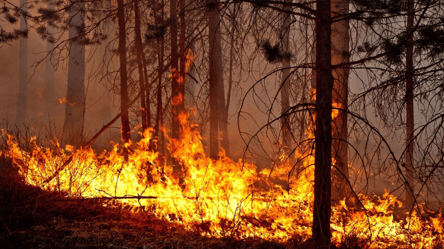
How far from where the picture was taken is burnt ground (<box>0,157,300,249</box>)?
12.4 ft

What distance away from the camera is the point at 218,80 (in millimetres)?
8828

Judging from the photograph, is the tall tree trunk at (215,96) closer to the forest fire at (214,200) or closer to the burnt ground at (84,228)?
the forest fire at (214,200)

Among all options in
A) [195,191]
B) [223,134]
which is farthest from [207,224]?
[223,134]

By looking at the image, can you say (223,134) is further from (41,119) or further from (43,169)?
(41,119)

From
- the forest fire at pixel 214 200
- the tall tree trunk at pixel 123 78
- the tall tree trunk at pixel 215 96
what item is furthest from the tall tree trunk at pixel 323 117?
the tall tree trunk at pixel 215 96

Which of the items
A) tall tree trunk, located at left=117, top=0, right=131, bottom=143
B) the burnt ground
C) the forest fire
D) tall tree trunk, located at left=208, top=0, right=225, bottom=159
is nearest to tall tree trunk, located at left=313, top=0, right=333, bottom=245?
the burnt ground

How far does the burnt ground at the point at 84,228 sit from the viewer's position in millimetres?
3783

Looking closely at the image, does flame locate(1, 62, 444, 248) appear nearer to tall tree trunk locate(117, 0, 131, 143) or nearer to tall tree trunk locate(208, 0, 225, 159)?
tall tree trunk locate(117, 0, 131, 143)


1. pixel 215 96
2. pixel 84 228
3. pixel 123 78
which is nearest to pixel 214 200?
pixel 84 228

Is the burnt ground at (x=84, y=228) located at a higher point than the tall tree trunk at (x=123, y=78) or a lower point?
lower

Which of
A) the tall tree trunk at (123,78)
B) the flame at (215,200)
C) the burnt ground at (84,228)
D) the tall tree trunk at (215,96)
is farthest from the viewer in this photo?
the tall tree trunk at (215,96)

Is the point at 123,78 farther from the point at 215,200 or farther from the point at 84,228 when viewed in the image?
the point at 84,228

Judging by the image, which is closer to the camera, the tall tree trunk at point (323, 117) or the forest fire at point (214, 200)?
the tall tree trunk at point (323, 117)

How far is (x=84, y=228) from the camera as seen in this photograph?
14.0 ft
